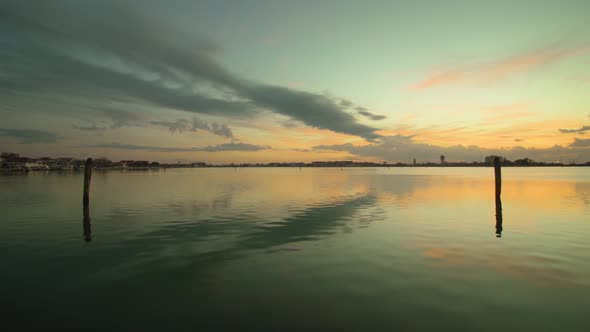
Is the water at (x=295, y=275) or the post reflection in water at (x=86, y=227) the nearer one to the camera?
the water at (x=295, y=275)

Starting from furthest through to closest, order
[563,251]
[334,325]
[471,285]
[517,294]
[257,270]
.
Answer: [563,251], [257,270], [471,285], [517,294], [334,325]

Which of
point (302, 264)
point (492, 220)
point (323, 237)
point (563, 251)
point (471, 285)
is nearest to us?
point (471, 285)

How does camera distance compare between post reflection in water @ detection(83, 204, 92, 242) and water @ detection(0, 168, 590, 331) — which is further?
post reflection in water @ detection(83, 204, 92, 242)

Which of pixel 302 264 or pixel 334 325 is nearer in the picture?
pixel 334 325

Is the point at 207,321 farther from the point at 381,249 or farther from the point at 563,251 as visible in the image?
the point at 563,251

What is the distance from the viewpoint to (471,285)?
33.1 feet

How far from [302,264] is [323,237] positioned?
512cm

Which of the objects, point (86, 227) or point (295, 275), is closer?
point (295, 275)

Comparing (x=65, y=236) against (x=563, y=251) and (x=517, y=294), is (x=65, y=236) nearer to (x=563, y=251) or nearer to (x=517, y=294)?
(x=517, y=294)

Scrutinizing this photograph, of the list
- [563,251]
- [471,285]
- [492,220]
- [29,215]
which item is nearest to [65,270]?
[471,285]

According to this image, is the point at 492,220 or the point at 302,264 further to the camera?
the point at 492,220

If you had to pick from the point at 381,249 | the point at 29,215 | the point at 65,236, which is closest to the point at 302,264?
the point at 381,249

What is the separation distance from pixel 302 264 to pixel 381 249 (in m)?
4.78

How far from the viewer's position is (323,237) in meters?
17.2
